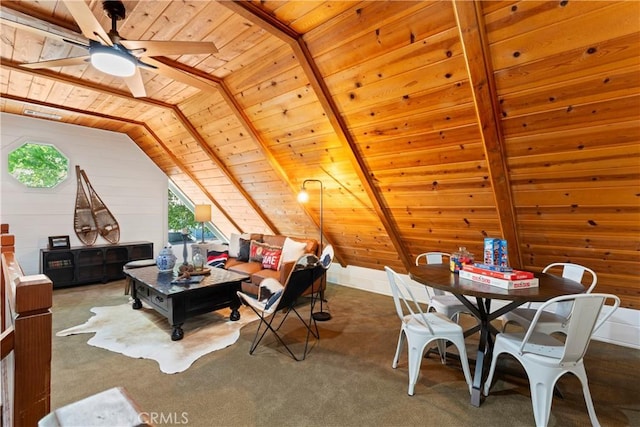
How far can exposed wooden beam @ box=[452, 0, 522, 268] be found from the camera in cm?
189

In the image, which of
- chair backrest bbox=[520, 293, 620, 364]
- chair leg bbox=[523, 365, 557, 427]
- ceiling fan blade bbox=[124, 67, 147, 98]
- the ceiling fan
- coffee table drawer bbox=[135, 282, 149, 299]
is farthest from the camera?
coffee table drawer bbox=[135, 282, 149, 299]

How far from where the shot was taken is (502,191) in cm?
269

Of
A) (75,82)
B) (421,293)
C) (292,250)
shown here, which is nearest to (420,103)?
(292,250)

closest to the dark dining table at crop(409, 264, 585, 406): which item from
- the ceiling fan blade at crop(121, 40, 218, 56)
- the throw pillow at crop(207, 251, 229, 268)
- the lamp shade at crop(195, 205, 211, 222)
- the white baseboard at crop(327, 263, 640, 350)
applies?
the white baseboard at crop(327, 263, 640, 350)

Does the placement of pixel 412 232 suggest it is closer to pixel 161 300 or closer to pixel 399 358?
pixel 399 358

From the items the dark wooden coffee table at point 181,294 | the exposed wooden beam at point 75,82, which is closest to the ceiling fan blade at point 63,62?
the exposed wooden beam at point 75,82

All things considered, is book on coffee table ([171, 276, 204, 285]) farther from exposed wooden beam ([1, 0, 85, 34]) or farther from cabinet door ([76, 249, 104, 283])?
cabinet door ([76, 249, 104, 283])

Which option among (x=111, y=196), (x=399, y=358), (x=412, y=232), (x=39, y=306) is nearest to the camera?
(x=39, y=306)

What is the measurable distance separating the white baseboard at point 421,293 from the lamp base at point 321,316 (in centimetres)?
92

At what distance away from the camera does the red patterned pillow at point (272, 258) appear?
4477 mm

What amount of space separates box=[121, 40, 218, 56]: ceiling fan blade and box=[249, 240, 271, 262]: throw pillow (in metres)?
3.13

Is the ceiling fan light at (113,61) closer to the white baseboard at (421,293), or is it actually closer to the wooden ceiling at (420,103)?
the wooden ceiling at (420,103)

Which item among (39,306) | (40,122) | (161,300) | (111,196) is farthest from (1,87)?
(39,306)

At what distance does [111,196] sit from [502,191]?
20.4ft
